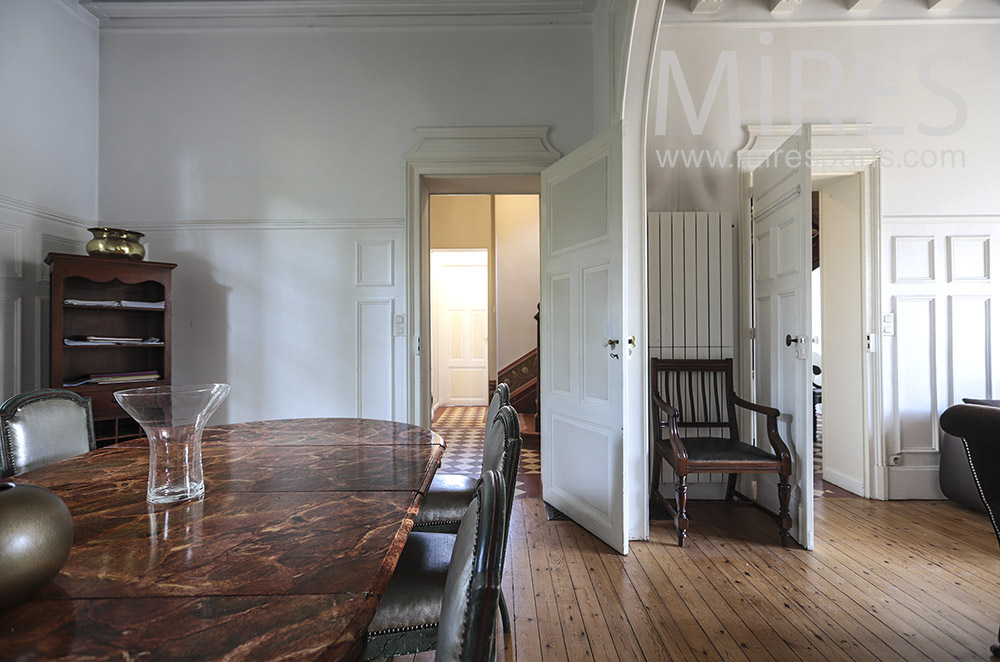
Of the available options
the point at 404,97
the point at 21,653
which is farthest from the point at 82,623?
the point at 404,97

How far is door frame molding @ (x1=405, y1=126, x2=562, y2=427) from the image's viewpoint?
3525 mm

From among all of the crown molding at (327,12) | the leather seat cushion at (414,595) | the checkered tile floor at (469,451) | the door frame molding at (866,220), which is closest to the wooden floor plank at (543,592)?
the checkered tile floor at (469,451)

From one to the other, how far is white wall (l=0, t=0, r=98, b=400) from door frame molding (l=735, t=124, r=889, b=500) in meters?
4.77

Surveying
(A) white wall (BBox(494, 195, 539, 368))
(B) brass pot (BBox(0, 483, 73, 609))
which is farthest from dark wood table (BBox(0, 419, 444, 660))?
(A) white wall (BBox(494, 195, 539, 368))

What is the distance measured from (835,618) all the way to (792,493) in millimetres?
847

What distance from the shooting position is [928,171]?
347 cm

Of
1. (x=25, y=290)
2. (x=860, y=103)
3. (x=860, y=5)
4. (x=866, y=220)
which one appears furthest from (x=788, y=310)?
(x=25, y=290)

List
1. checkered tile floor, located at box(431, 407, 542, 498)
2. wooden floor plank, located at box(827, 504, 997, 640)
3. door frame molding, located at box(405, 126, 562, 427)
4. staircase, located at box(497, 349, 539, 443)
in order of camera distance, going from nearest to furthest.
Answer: wooden floor plank, located at box(827, 504, 997, 640), door frame molding, located at box(405, 126, 562, 427), checkered tile floor, located at box(431, 407, 542, 498), staircase, located at box(497, 349, 539, 443)

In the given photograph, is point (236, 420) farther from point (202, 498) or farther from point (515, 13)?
point (515, 13)

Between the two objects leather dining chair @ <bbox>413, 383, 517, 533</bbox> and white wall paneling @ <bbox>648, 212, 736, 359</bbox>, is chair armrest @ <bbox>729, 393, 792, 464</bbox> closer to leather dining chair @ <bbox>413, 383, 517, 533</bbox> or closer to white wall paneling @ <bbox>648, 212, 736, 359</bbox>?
white wall paneling @ <bbox>648, 212, 736, 359</bbox>

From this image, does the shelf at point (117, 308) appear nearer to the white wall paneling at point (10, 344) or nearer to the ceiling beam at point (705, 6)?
the white wall paneling at point (10, 344)

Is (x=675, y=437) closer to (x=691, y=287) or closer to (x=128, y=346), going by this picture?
(x=691, y=287)

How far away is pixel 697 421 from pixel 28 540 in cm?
329

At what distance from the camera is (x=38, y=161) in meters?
3.14
